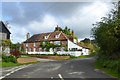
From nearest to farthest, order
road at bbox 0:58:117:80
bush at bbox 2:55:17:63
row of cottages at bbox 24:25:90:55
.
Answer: road at bbox 0:58:117:80
bush at bbox 2:55:17:63
row of cottages at bbox 24:25:90:55

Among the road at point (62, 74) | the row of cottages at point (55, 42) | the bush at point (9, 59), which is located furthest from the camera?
the row of cottages at point (55, 42)

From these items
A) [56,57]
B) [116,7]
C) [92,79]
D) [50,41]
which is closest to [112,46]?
[116,7]

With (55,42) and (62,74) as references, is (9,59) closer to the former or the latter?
(62,74)

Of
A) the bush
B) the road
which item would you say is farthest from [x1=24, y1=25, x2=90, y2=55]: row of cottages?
the road

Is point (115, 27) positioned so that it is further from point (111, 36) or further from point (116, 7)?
point (116, 7)

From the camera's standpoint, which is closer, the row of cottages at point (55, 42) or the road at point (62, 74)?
the road at point (62, 74)

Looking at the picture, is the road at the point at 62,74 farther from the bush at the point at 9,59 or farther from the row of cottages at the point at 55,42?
the row of cottages at the point at 55,42

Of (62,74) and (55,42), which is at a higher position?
(55,42)

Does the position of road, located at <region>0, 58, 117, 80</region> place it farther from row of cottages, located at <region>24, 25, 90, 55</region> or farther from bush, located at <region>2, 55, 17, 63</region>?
row of cottages, located at <region>24, 25, 90, 55</region>

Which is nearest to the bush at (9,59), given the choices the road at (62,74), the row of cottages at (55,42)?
the road at (62,74)

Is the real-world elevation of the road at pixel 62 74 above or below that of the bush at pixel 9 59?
below

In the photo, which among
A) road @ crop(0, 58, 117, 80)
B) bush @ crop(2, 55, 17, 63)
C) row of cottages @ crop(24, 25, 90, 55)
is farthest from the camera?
row of cottages @ crop(24, 25, 90, 55)

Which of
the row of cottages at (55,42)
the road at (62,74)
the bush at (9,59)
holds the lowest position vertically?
the road at (62,74)

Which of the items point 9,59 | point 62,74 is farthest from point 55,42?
point 62,74
